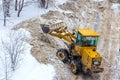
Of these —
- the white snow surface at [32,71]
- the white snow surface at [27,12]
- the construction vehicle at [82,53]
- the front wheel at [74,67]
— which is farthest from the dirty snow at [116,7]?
the white snow surface at [32,71]

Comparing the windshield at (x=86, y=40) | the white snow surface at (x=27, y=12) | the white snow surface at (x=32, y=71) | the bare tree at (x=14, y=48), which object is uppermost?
the windshield at (x=86, y=40)

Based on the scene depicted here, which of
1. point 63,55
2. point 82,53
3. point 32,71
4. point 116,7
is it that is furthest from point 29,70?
point 116,7

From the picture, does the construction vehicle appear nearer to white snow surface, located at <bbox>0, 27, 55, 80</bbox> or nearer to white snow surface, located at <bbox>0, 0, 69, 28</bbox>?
white snow surface, located at <bbox>0, 27, 55, 80</bbox>

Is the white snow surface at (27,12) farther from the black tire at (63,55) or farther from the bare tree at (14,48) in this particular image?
the black tire at (63,55)

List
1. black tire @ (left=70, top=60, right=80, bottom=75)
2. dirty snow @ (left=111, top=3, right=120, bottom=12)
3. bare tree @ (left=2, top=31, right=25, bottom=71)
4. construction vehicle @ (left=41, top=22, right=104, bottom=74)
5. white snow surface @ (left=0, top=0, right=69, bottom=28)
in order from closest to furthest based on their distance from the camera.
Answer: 1. construction vehicle @ (left=41, top=22, right=104, bottom=74)
2. bare tree @ (left=2, top=31, right=25, bottom=71)
3. black tire @ (left=70, top=60, right=80, bottom=75)
4. white snow surface @ (left=0, top=0, right=69, bottom=28)
5. dirty snow @ (left=111, top=3, right=120, bottom=12)

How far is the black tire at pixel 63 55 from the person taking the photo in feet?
70.4

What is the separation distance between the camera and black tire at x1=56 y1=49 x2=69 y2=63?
21469mm

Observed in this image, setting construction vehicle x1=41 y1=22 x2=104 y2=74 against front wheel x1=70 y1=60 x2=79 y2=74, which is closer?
construction vehicle x1=41 y1=22 x2=104 y2=74

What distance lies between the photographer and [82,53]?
20.2 metres

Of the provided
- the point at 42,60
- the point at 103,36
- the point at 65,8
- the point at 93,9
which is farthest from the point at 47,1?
the point at 42,60

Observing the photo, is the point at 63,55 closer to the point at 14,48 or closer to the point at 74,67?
the point at 74,67

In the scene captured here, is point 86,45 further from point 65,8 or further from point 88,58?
point 65,8

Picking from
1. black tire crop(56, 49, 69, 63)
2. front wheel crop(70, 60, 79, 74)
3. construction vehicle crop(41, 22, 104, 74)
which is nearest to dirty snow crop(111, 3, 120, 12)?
construction vehicle crop(41, 22, 104, 74)

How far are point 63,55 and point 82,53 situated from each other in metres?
1.76
